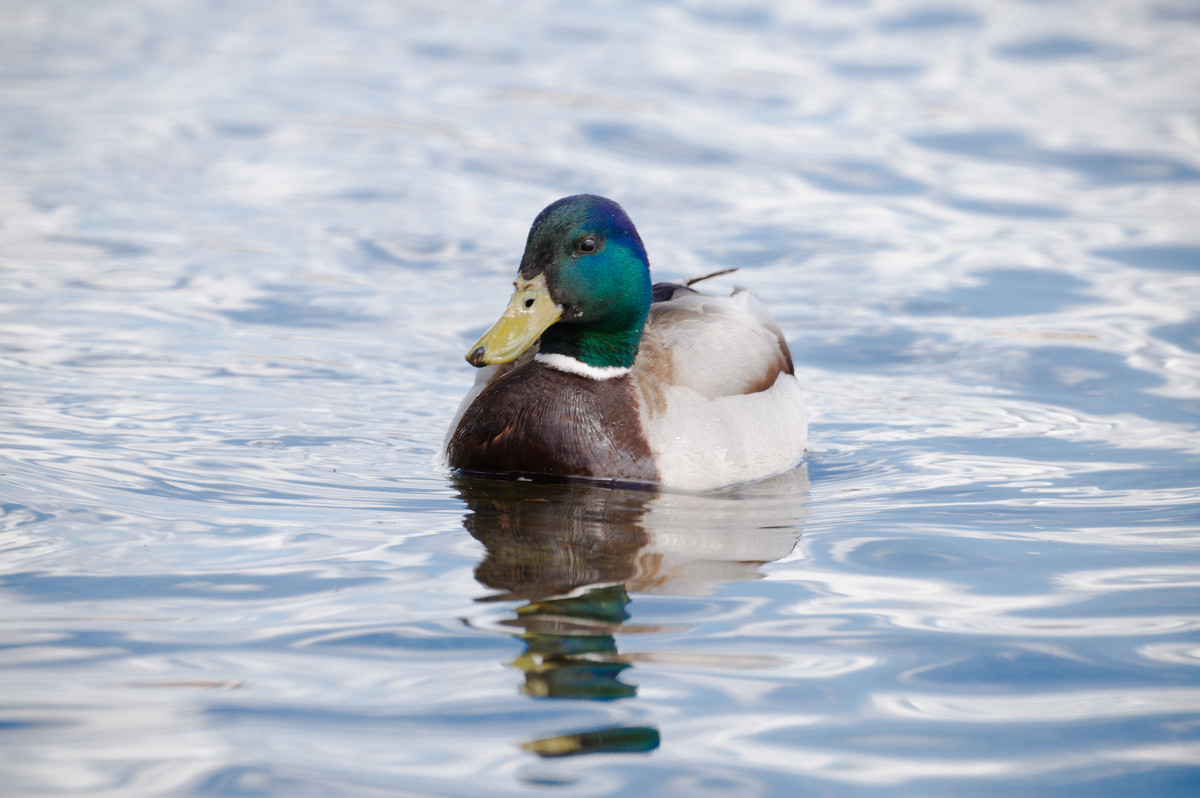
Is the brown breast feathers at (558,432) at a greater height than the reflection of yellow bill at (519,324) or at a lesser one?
lesser

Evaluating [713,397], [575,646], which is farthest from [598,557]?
[713,397]

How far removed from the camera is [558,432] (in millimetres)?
6301

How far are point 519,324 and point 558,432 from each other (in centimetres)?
50

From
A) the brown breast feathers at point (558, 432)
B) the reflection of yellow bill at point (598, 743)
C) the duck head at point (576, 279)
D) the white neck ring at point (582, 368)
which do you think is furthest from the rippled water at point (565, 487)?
the duck head at point (576, 279)

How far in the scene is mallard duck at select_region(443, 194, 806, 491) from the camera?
20.4ft

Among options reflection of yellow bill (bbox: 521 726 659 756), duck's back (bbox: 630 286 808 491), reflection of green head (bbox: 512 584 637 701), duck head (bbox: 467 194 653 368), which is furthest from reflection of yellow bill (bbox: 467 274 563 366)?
reflection of yellow bill (bbox: 521 726 659 756)

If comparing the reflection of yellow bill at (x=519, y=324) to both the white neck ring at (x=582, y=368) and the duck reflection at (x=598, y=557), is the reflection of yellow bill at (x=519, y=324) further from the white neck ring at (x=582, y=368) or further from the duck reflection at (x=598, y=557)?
the duck reflection at (x=598, y=557)

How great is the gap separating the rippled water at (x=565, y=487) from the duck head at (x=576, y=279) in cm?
71

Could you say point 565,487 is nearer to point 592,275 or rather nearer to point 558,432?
point 558,432

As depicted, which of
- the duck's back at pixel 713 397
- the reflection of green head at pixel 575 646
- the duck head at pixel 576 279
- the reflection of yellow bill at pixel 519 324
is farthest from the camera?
the duck's back at pixel 713 397

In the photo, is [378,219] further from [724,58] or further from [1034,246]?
[724,58]

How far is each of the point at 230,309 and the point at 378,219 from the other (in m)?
2.43

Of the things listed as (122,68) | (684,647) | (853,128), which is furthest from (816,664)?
(122,68)

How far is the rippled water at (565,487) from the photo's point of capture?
4016 mm
